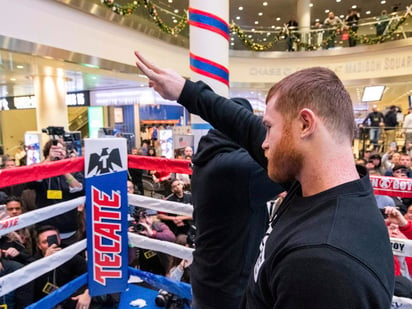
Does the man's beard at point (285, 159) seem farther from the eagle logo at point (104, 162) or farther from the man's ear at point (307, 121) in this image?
the eagle logo at point (104, 162)

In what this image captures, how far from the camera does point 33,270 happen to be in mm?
1780

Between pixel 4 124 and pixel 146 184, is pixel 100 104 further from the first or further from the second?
pixel 146 184

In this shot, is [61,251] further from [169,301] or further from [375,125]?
[375,125]

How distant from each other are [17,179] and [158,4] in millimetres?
7419

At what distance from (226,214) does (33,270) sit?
52.4 inches

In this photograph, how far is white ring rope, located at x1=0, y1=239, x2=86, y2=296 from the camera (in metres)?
1.63

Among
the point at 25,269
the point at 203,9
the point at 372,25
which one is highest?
the point at 372,25

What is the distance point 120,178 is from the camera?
2.20 meters

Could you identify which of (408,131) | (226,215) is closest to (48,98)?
(226,215)

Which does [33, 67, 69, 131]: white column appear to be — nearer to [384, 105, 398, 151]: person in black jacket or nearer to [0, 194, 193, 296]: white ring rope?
[0, 194, 193, 296]: white ring rope

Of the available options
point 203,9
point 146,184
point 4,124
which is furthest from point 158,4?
point 4,124

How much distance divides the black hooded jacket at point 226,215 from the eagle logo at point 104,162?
1113mm

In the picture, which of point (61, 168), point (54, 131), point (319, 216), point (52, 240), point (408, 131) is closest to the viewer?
point (319, 216)

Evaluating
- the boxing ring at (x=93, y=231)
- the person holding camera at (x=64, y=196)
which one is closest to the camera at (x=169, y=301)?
the boxing ring at (x=93, y=231)
